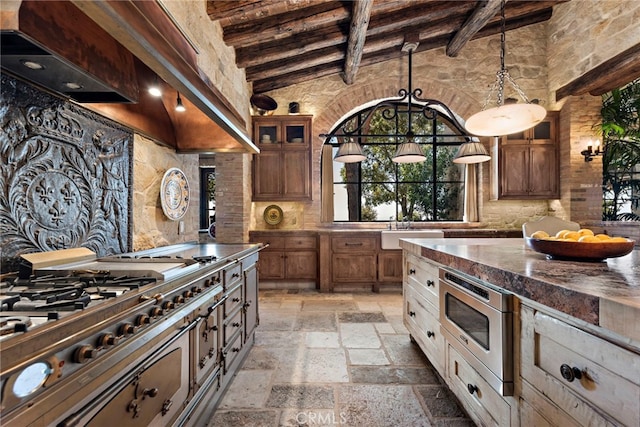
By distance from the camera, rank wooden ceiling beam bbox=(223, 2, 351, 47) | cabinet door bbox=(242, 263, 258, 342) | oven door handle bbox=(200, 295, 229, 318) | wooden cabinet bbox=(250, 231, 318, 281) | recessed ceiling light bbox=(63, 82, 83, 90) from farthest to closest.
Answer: wooden cabinet bbox=(250, 231, 318, 281)
wooden ceiling beam bbox=(223, 2, 351, 47)
cabinet door bbox=(242, 263, 258, 342)
oven door handle bbox=(200, 295, 229, 318)
recessed ceiling light bbox=(63, 82, 83, 90)

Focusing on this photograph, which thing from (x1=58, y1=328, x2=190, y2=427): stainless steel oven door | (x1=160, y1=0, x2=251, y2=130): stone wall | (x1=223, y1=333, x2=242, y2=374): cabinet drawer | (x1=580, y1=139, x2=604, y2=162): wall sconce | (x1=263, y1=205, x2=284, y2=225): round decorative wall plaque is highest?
(x1=160, y1=0, x2=251, y2=130): stone wall

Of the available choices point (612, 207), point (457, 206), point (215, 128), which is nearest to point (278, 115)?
point (215, 128)

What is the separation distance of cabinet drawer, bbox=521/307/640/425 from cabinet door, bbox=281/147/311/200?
3.74 m

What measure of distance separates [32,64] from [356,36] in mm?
3319

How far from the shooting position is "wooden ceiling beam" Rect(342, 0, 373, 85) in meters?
3.15

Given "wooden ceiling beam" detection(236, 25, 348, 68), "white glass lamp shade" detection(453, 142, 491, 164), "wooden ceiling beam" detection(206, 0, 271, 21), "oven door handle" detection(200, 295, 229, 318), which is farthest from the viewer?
"wooden ceiling beam" detection(236, 25, 348, 68)

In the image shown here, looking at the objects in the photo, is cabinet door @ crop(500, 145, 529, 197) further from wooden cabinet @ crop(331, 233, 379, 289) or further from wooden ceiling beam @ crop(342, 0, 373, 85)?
wooden ceiling beam @ crop(342, 0, 373, 85)

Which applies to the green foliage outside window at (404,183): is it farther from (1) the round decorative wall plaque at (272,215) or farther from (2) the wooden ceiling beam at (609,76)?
(2) the wooden ceiling beam at (609,76)

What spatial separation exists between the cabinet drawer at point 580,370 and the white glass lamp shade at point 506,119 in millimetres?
1569

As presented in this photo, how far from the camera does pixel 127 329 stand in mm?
930

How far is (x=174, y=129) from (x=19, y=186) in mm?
1356

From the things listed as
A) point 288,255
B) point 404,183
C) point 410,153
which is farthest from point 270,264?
point 404,183

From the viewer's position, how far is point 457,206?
540 cm

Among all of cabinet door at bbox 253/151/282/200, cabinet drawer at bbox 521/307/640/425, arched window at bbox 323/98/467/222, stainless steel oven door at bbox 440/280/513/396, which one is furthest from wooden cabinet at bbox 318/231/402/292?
cabinet drawer at bbox 521/307/640/425
